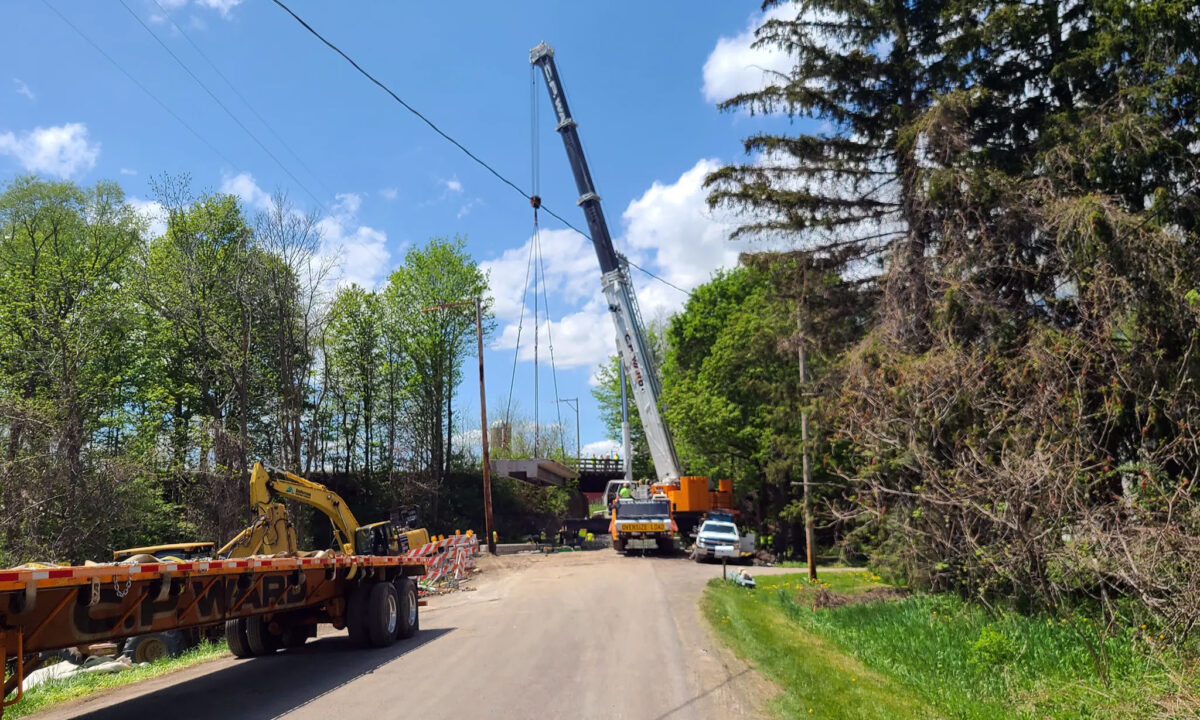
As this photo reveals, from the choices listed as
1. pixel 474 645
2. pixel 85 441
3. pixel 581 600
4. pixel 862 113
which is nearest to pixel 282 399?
pixel 85 441

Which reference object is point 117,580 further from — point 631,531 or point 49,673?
point 631,531

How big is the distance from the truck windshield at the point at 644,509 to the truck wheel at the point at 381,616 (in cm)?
1769

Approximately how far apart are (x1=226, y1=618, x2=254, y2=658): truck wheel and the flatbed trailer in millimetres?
15

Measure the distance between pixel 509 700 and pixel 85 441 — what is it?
20.4 meters

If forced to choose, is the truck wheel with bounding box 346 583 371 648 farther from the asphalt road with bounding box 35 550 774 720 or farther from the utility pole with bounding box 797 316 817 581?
the utility pole with bounding box 797 316 817 581

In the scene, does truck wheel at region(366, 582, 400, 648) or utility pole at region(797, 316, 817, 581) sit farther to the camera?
utility pole at region(797, 316, 817, 581)

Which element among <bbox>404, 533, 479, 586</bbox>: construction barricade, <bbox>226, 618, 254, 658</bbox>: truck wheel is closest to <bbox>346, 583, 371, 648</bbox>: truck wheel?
<bbox>226, 618, 254, 658</bbox>: truck wheel

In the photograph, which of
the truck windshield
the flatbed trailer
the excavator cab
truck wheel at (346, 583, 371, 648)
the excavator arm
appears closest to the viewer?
the flatbed trailer

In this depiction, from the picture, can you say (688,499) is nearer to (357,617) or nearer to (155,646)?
(357,617)

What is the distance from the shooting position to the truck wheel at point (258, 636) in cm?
1176

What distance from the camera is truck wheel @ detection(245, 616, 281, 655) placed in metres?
11.8

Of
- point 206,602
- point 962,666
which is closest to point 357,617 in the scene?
point 206,602

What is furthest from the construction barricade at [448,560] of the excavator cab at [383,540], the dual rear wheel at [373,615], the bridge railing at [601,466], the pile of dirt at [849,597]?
the bridge railing at [601,466]

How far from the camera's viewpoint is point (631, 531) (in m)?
29.8
